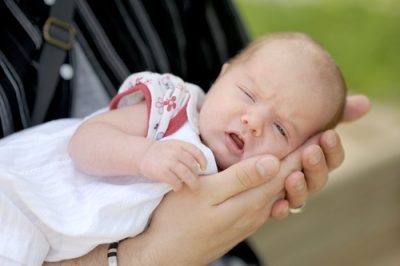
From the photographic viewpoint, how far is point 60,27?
1.41m

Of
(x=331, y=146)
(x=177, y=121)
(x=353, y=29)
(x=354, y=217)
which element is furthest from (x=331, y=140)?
(x=353, y=29)

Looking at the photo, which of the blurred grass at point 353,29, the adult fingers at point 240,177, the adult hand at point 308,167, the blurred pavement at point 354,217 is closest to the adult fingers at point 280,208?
the adult hand at point 308,167

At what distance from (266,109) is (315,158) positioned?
0.41 feet

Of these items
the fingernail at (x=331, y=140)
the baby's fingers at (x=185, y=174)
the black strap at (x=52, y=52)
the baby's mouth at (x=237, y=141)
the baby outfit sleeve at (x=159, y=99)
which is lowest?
the fingernail at (x=331, y=140)

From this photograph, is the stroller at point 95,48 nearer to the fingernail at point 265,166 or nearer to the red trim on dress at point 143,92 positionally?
the red trim on dress at point 143,92

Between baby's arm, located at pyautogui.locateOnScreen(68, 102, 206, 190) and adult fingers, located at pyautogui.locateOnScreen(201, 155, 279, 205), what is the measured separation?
60 millimetres

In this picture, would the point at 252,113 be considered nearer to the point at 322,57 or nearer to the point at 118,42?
the point at 322,57

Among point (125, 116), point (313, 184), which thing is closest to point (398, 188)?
point (313, 184)

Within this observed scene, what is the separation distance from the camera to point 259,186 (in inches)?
50.1

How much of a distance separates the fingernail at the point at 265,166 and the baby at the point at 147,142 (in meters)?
0.06

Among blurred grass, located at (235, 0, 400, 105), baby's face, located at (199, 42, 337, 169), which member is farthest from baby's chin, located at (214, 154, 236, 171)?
blurred grass, located at (235, 0, 400, 105)

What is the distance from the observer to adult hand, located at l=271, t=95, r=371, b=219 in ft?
4.25

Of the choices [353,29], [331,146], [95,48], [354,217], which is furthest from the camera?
[353,29]

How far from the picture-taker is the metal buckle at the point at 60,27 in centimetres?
140
